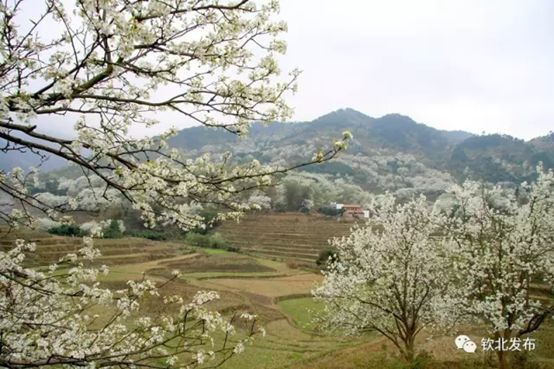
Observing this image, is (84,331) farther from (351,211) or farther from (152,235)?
(351,211)

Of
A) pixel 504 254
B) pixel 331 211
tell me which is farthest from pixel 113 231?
pixel 504 254

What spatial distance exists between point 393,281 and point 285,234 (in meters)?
67.1

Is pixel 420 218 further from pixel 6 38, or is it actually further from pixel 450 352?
pixel 6 38

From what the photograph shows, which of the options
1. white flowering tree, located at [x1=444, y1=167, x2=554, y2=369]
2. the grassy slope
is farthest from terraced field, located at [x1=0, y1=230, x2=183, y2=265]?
white flowering tree, located at [x1=444, y1=167, x2=554, y2=369]

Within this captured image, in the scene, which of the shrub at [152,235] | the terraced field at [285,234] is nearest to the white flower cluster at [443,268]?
the terraced field at [285,234]

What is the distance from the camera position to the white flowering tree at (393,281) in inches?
614

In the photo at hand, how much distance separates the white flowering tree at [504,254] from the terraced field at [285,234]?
151 feet

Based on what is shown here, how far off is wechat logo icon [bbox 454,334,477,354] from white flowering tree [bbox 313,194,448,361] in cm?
548

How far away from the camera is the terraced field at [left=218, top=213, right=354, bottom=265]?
71.5 metres

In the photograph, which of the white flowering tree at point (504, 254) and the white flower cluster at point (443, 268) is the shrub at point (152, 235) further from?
the white flowering tree at point (504, 254)

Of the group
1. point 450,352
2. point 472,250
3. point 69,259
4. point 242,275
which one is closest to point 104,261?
point 242,275

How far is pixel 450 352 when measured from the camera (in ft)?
75.0

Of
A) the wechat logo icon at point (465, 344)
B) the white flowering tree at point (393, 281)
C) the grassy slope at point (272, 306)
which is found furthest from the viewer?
the grassy slope at point (272, 306)

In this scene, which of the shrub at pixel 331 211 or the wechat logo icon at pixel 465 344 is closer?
the wechat logo icon at pixel 465 344
